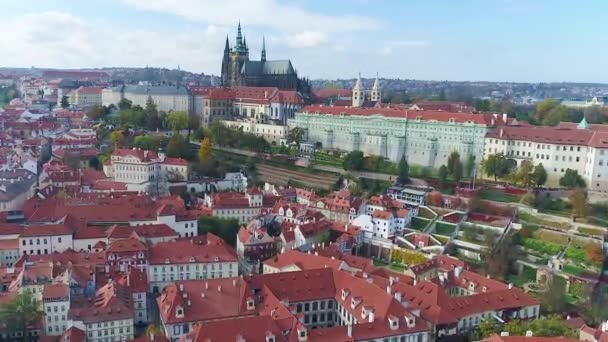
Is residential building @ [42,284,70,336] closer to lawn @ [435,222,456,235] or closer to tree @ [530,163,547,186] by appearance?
lawn @ [435,222,456,235]

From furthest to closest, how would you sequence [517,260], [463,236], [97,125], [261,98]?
[261,98] → [97,125] → [463,236] → [517,260]

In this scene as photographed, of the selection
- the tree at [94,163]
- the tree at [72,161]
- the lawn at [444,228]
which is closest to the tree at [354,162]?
the lawn at [444,228]

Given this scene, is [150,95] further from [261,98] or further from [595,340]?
[595,340]

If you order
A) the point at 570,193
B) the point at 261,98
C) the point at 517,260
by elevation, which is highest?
the point at 261,98

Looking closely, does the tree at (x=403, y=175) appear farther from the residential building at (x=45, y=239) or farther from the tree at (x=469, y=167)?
the residential building at (x=45, y=239)

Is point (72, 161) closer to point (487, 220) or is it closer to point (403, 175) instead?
point (403, 175)

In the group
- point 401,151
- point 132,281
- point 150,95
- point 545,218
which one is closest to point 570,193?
point 545,218

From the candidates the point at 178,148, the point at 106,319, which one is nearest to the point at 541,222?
the point at 106,319

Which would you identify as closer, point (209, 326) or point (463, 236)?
point (209, 326)
